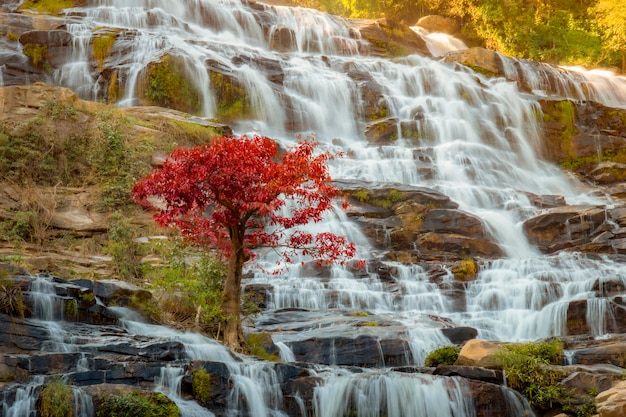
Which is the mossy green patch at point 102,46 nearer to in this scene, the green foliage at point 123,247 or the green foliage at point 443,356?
the green foliage at point 123,247

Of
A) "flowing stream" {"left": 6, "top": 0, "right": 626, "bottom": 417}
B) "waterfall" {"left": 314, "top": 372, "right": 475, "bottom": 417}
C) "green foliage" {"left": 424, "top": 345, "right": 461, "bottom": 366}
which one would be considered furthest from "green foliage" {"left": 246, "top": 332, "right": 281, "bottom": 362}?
"green foliage" {"left": 424, "top": 345, "right": 461, "bottom": 366}

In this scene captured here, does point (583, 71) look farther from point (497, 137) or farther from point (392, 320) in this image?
point (392, 320)

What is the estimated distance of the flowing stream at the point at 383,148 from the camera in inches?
396

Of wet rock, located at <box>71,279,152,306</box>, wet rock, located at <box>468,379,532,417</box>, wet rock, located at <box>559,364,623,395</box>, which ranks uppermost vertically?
wet rock, located at <box>71,279,152,306</box>

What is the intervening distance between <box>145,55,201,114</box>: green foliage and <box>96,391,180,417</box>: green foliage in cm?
1842

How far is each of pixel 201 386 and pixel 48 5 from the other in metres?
27.8

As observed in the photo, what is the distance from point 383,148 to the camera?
25891 millimetres

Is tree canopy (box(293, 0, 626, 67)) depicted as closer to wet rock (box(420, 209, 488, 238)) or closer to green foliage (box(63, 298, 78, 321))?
wet rock (box(420, 209, 488, 238))

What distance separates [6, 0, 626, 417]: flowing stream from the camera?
10068 millimetres

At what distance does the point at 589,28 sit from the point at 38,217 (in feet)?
126

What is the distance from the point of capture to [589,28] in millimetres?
42188

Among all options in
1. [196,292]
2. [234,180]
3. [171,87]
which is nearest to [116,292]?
[196,292]

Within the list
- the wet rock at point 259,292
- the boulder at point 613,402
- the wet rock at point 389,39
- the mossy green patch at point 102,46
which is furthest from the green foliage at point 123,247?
the wet rock at point 389,39

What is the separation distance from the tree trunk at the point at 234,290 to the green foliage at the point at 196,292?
178 mm
